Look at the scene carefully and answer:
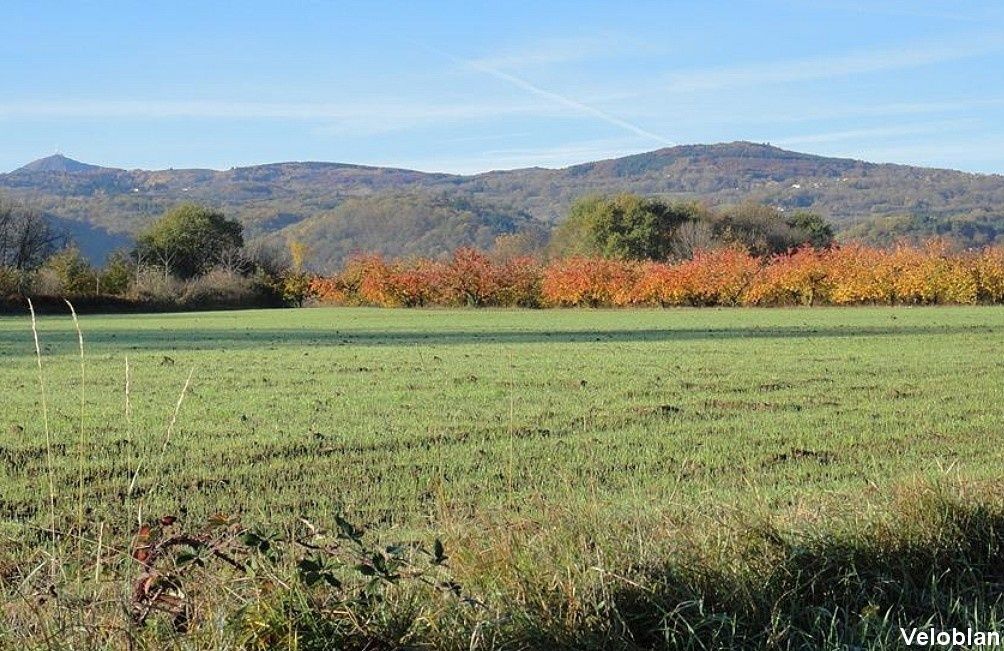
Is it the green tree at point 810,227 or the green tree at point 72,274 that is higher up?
the green tree at point 810,227

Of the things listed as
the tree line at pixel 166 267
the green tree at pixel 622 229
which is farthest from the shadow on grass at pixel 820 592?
the green tree at pixel 622 229

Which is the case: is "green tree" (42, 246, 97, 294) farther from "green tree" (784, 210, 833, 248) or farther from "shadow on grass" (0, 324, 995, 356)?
"green tree" (784, 210, 833, 248)

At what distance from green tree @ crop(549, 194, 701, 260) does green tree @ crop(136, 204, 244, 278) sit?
1052 inches

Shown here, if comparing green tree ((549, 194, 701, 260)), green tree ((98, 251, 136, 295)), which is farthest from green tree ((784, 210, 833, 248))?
green tree ((98, 251, 136, 295))

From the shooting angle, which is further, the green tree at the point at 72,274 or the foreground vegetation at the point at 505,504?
the green tree at the point at 72,274

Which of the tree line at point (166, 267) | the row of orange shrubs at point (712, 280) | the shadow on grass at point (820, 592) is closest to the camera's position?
the shadow on grass at point (820, 592)

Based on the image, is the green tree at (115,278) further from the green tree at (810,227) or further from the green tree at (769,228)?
the green tree at (810,227)

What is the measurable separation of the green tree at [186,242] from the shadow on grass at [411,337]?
47.3m

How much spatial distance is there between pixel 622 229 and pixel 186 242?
109ft

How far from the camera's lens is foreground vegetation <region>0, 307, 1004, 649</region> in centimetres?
413

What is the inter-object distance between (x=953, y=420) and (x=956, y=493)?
6385 mm

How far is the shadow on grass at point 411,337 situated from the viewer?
27.0 meters

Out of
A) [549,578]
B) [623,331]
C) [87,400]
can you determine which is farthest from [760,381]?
[623,331]

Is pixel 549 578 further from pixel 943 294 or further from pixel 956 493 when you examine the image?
pixel 943 294
